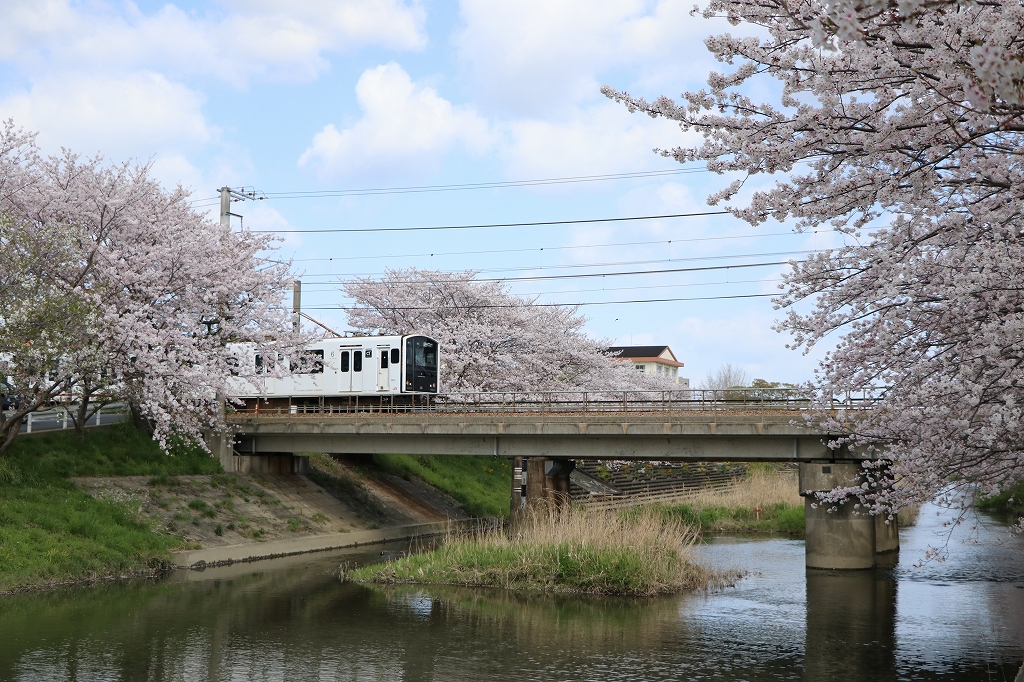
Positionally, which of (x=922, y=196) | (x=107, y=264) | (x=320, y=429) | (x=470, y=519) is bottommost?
(x=470, y=519)

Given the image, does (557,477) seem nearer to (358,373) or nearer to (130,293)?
(358,373)

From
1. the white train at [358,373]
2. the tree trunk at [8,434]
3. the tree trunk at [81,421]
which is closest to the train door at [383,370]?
the white train at [358,373]

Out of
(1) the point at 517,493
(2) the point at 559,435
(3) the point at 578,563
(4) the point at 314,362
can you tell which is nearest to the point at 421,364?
(4) the point at 314,362

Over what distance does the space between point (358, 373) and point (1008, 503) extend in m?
28.4

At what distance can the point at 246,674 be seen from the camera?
1444cm

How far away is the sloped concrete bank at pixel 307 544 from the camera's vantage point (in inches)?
1049

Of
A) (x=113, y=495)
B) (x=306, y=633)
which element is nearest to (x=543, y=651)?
(x=306, y=633)

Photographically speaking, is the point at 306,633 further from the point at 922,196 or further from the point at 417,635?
the point at 922,196

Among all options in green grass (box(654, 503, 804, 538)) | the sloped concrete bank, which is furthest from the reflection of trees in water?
green grass (box(654, 503, 804, 538))

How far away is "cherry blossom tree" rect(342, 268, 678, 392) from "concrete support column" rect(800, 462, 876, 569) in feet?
69.5

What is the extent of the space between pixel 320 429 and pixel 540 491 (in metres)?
7.74

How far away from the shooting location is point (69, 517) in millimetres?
25000

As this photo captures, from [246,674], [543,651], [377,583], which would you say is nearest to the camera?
[246,674]

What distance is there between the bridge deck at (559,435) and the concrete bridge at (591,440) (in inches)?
1.2
